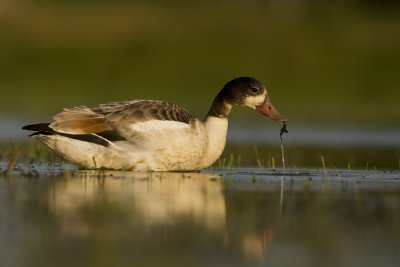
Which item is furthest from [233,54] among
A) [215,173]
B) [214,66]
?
[215,173]

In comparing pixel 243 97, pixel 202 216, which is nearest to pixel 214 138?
pixel 243 97

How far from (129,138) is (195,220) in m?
3.69

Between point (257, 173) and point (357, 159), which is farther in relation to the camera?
point (357, 159)

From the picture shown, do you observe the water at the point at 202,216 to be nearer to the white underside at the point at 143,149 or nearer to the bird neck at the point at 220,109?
the white underside at the point at 143,149

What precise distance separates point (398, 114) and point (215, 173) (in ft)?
40.7

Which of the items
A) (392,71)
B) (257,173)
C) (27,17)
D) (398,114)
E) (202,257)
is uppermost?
(27,17)

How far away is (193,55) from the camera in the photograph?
1353 inches

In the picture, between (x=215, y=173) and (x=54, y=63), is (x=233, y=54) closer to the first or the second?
(x=54, y=63)

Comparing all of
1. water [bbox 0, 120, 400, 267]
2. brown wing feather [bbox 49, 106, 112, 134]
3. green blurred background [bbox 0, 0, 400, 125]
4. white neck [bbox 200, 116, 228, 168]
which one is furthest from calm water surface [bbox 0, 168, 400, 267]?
green blurred background [bbox 0, 0, 400, 125]

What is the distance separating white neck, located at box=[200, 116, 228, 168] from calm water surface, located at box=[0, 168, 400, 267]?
0.72 metres

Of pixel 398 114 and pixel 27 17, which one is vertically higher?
pixel 27 17

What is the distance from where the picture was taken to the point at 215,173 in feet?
40.4

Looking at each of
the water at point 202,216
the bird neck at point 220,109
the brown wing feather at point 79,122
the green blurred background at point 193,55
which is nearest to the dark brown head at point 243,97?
the bird neck at point 220,109

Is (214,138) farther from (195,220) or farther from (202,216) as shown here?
(195,220)
